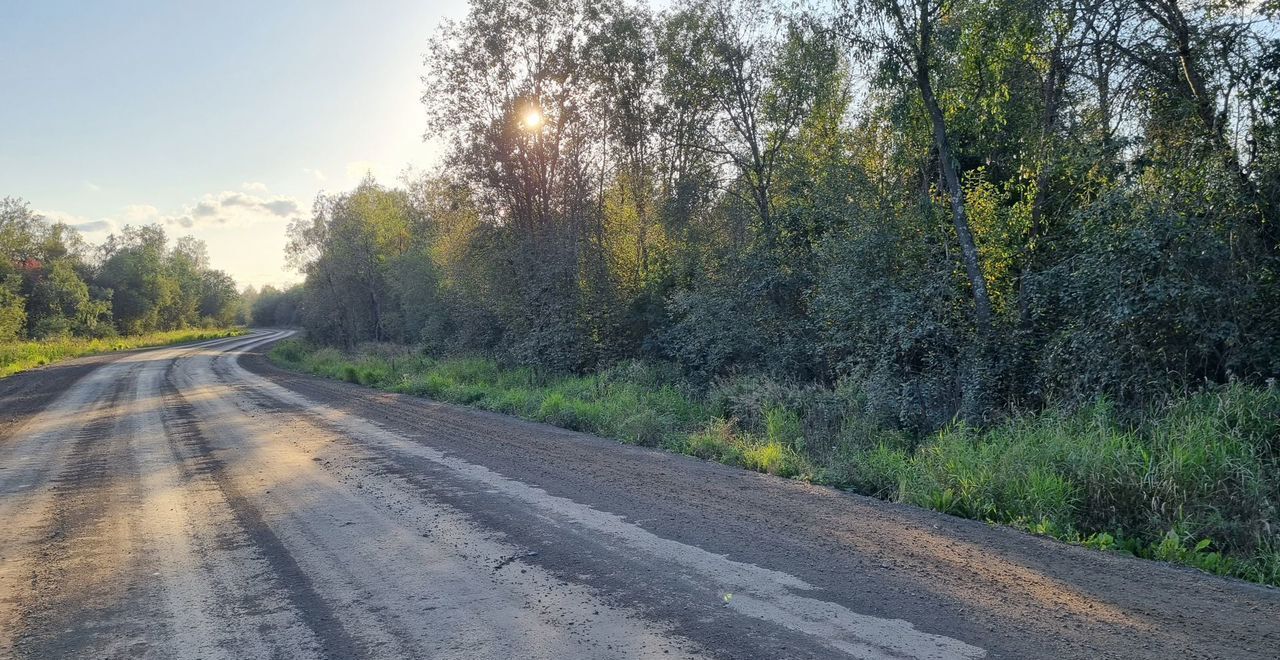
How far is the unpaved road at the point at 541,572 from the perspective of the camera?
3865 mm

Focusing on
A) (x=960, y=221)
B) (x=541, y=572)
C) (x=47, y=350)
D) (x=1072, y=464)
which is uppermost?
(x=960, y=221)

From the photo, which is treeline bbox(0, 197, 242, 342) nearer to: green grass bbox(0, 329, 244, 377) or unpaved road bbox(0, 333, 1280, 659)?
green grass bbox(0, 329, 244, 377)

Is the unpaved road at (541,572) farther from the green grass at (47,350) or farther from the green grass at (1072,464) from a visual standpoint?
the green grass at (47,350)

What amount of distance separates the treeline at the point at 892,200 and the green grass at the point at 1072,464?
814mm

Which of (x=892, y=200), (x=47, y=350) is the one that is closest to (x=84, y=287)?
(x=47, y=350)

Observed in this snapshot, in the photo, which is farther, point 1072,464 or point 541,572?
point 1072,464

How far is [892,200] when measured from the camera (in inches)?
519

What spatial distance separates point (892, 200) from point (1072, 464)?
24.8 ft

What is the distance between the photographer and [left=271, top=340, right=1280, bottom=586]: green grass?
558 centimetres

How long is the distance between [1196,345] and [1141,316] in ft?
2.19

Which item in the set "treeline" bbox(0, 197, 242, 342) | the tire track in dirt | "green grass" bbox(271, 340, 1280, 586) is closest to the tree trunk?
"green grass" bbox(271, 340, 1280, 586)

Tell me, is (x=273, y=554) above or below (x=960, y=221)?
below

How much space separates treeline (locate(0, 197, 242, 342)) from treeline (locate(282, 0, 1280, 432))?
114 feet

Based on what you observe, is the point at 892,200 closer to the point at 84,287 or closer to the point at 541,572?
the point at 541,572
